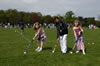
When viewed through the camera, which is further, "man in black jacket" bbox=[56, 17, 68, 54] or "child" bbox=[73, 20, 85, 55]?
"child" bbox=[73, 20, 85, 55]

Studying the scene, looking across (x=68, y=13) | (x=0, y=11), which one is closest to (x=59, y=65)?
(x=68, y=13)

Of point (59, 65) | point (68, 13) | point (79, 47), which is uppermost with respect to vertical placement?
point (59, 65)

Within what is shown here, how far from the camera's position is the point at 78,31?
11688 mm

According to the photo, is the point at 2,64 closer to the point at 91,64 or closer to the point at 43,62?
the point at 43,62

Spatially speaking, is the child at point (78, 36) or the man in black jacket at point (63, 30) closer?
the man in black jacket at point (63, 30)

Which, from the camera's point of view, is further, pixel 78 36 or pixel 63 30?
pixel 78 36

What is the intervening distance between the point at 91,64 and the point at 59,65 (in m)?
1.46

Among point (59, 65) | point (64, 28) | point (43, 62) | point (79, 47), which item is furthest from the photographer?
point (79, 47)

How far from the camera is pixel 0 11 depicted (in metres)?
137

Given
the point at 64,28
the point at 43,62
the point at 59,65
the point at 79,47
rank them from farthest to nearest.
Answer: the point at 79,47 < the point at 64,28 < the point at 43,62 < the point at 59,65

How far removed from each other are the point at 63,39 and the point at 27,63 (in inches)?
129

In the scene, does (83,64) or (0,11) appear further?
(0,11)

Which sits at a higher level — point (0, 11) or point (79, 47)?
point (79, 47)

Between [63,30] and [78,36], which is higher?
[63,30]
